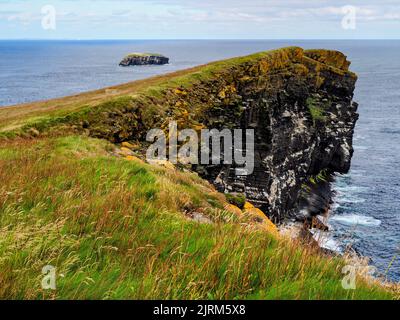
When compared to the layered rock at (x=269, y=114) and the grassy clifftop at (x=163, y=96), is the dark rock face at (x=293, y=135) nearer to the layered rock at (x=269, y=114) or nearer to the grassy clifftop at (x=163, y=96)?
the layered rock at (x=269, y=114)

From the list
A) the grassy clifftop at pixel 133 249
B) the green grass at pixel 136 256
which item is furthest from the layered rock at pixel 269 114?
the green grass at pixel 136 256

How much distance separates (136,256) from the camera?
5008mm

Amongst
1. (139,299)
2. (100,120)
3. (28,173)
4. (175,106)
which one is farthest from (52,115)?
(139,299)

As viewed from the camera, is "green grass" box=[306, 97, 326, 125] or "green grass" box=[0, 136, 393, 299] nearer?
"green grass" box=[0, 136, 393, 299]

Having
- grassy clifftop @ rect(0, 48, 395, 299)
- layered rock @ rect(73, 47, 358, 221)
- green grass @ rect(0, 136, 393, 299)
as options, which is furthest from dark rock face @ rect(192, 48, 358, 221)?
green grass @ rect(0, 136, 393, 299)

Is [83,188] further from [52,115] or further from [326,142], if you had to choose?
[326,142]

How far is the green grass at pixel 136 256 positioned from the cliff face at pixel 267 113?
1577cm

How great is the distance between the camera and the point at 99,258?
16.1ft

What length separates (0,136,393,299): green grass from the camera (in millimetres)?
4180

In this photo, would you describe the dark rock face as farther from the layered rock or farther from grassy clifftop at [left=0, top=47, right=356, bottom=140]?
grassy clifftop at [left=0, top=47, right=356, bottom=140]

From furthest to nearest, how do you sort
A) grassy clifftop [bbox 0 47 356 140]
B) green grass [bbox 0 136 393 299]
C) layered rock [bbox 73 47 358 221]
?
1. layered rock [bbox 73 47 358 221]
2. grassy clifftop [bbox 0 47 356 140]
3. green grass [bbox 0 136 393 299]

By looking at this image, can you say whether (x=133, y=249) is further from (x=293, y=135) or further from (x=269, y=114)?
(x=293, y=135)

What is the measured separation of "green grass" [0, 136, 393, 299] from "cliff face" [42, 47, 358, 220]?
51.7 ft
